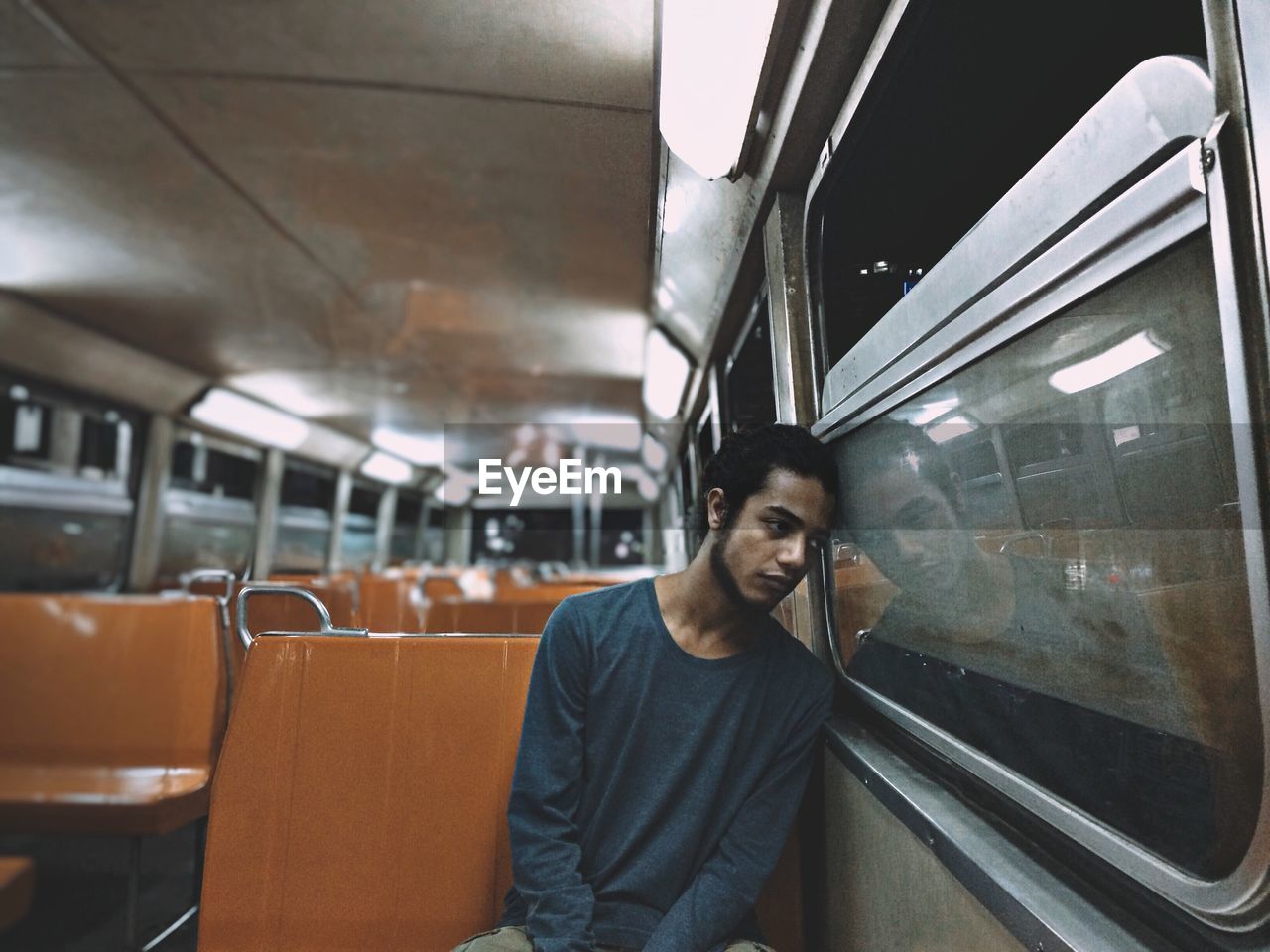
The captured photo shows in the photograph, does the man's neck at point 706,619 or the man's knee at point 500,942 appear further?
the man's neck at point 706,619

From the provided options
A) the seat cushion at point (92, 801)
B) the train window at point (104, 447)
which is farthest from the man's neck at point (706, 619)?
the train window at point (104, 447)

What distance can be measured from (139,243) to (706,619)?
11.9ft

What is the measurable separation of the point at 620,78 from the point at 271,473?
22.8 feet

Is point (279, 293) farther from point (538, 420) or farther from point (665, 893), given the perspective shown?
point (665, 893)

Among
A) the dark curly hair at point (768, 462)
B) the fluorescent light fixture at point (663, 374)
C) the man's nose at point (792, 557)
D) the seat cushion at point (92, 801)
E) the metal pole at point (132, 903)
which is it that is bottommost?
the metal pole at point (132, 903)

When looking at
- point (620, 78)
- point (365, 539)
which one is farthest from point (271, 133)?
point (365, 539)

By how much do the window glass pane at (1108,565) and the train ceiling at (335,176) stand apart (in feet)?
3.46

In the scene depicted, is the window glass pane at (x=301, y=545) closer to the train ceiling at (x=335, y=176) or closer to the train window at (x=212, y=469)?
the train window at (x=212, y=469)

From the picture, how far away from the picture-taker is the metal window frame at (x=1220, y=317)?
477 millimetres

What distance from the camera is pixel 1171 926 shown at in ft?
1.95

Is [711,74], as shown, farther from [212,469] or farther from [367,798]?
[212,469]

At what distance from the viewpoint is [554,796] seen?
1.10 m

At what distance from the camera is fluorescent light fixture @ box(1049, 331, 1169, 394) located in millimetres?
611

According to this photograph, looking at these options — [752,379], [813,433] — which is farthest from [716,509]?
[752,379]
